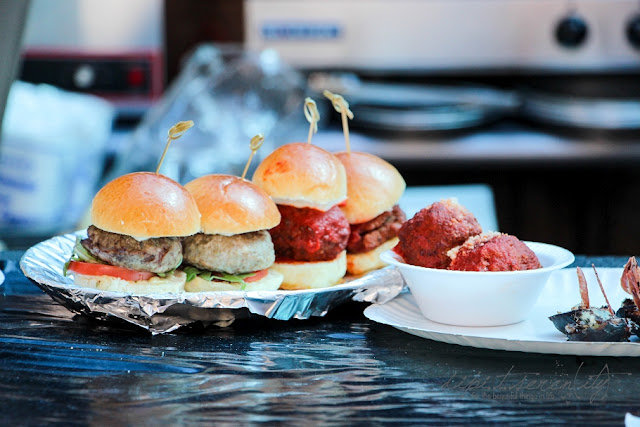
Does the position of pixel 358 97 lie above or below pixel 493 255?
above

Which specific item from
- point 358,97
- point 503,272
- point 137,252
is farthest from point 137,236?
point 358,97

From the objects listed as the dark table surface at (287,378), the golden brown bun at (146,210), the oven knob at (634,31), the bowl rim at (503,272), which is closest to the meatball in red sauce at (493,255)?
the bowl rim at (503,272)

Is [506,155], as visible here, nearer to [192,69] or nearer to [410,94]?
[410,94]

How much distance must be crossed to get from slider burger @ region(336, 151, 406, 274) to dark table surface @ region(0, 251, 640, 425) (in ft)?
0.90

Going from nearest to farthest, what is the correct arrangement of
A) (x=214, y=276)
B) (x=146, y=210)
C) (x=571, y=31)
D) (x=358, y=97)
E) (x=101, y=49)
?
(x=146, y=210)
(x=214, y=276)
(x=358, y=97)
(x=571, y=31)
(x=101, y=49)

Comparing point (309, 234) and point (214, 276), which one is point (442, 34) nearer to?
point (309, 234)

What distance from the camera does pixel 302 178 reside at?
173cm

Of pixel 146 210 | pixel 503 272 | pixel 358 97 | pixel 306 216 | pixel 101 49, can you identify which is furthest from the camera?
pixel 101 49

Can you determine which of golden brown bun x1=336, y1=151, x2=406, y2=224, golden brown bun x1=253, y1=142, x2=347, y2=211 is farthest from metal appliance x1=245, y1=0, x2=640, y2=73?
golden brown bun x1=253, y1=142, x2=347, y2=211

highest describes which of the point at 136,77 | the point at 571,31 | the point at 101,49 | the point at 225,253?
the point at 571,31

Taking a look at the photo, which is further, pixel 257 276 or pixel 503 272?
pixel 257 276

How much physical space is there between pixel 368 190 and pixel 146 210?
52cm

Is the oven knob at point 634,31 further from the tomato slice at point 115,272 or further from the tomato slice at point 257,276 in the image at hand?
the tomato slice at point 115,272

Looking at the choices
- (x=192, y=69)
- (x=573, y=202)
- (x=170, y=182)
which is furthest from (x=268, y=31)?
(x=170, y=182)
